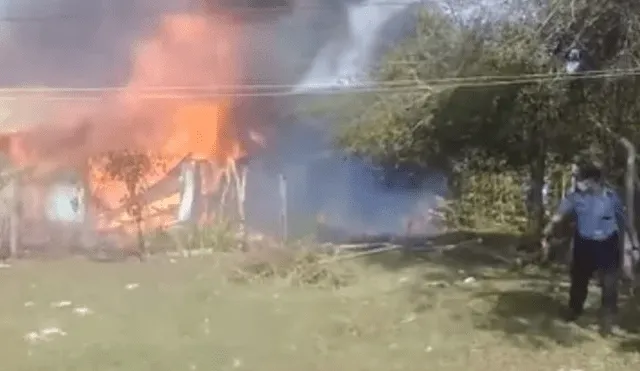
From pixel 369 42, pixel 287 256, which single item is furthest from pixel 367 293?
pixel 369 42

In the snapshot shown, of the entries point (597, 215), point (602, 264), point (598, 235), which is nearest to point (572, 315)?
point (602, 264)

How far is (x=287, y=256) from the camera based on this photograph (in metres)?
12.0

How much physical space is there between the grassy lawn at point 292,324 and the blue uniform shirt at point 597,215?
830mm

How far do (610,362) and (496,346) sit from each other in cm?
89

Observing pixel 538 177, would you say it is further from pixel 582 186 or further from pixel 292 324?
pixel 292 324

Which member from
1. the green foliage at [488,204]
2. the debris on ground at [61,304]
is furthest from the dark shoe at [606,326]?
the green foliage at [488,204]

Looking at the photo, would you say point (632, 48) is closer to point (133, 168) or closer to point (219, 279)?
point (219, 279)

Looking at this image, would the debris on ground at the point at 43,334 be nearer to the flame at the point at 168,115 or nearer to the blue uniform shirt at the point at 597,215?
the blue uniform shirt at the point at 597,215

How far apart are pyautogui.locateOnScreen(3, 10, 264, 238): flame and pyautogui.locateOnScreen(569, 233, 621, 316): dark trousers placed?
9.20m

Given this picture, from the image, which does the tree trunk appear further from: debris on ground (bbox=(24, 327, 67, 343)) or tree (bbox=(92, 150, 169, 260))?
debris on ground (bbox=(24, 327, 67, 343))

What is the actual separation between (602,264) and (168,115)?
11.1 meters

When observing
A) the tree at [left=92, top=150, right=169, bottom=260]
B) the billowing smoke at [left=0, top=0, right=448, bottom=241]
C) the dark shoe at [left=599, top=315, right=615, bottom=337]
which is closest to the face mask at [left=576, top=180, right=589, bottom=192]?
the dark shoe at [left=599, top=315, right=615, bottom=337]

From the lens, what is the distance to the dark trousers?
8531mm

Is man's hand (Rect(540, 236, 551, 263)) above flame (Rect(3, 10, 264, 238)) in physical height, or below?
below
